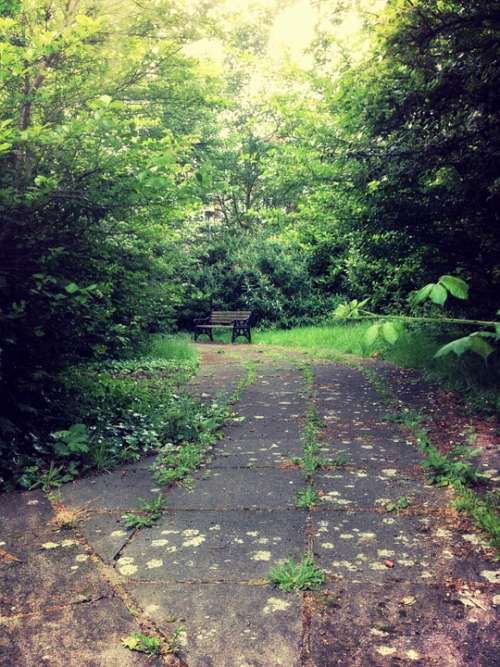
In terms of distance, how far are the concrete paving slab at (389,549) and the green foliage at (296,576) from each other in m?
0.08

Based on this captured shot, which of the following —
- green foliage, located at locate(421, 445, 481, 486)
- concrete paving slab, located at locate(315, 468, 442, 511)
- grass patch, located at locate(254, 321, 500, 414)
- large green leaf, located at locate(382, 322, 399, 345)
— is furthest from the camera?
grass patch, located at locate(254, 321, 500, 414)

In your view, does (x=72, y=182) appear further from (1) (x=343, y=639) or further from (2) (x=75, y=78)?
(1) (x=343, y=639)

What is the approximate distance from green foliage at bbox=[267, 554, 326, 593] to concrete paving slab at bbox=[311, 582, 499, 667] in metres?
0.09

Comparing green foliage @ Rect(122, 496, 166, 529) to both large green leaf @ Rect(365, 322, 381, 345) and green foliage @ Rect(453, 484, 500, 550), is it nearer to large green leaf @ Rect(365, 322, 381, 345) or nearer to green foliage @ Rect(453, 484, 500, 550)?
green foliage @ Rect(453, 484, 500, 550)

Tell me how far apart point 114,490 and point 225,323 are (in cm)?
1281

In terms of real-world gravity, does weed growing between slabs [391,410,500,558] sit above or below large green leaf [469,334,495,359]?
below

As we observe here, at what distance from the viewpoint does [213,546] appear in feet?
8.91

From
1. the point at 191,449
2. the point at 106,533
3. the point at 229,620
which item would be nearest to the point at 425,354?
the point at 191,449

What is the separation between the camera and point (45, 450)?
4172 mm

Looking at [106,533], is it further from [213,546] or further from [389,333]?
[389,333]

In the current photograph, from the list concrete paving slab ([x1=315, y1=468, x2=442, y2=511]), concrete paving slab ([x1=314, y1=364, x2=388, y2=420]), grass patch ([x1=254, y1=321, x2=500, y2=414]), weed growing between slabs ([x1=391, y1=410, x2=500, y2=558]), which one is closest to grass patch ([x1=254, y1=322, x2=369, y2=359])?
grass patch ([x1=254, y1=321, x2=500, y2=414])

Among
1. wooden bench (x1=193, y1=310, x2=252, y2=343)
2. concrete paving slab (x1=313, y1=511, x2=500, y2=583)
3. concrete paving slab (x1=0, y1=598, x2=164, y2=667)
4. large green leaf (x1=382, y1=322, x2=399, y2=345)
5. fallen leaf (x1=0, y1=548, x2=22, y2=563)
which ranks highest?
large green leaf (x1=382, y1=322, x2=399, y2=345)

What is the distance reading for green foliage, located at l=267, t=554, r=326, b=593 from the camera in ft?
7.54

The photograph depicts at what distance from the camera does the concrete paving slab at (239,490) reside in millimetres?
3270
